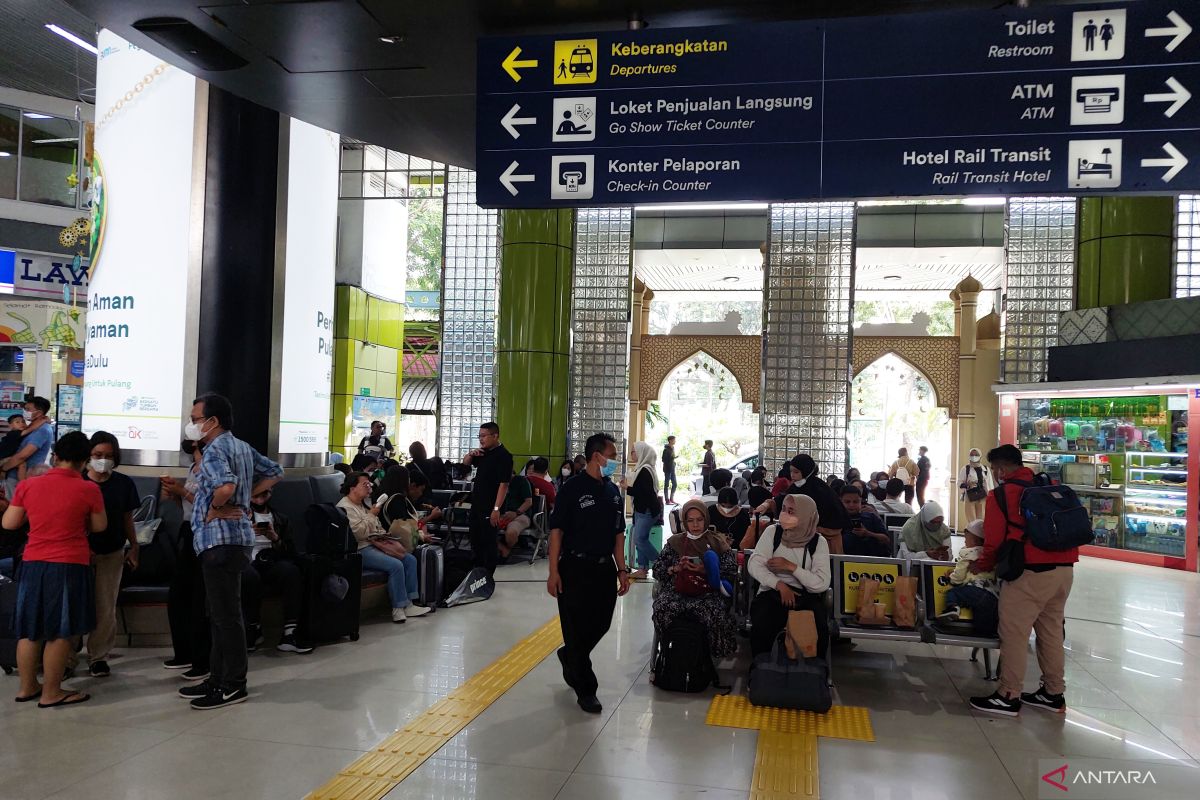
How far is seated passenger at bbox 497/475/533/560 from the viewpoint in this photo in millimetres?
9570

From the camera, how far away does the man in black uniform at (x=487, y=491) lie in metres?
7.42

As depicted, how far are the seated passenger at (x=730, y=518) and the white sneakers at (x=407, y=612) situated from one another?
251cm

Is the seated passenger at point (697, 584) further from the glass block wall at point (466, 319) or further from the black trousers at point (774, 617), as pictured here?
the glass block wall at point (466, 319)

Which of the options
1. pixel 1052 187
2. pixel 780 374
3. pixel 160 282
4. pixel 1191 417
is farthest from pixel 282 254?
pixel 1191 417

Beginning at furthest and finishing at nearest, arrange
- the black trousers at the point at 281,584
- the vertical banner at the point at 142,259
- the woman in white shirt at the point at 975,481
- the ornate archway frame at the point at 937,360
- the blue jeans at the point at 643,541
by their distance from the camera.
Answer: the ornate archway frame at the point at 937,360, the woman in white shirt at the point at 975,481, the blue jeans at the point at 643,541, the vertical banner at the point at 142,259, the black trousers at the point at 281,584

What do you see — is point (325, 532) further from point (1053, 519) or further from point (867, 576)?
point (1053, 519)

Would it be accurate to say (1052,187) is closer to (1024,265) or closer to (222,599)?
(222,599)

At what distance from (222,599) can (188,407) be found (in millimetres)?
2464

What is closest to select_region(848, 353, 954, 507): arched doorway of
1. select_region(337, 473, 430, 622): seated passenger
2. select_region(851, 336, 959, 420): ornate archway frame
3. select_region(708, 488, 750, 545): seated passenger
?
select_region(851, 336, 959, 420): ornate archway frame

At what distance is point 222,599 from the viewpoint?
177 inches

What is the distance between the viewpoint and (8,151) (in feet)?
68.2

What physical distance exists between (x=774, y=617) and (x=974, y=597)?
4.31 feet

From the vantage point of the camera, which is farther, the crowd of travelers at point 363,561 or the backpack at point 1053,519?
the backpack at point 1053,519

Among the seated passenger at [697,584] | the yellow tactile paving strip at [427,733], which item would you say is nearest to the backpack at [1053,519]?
the seated passenger at [697,584]
